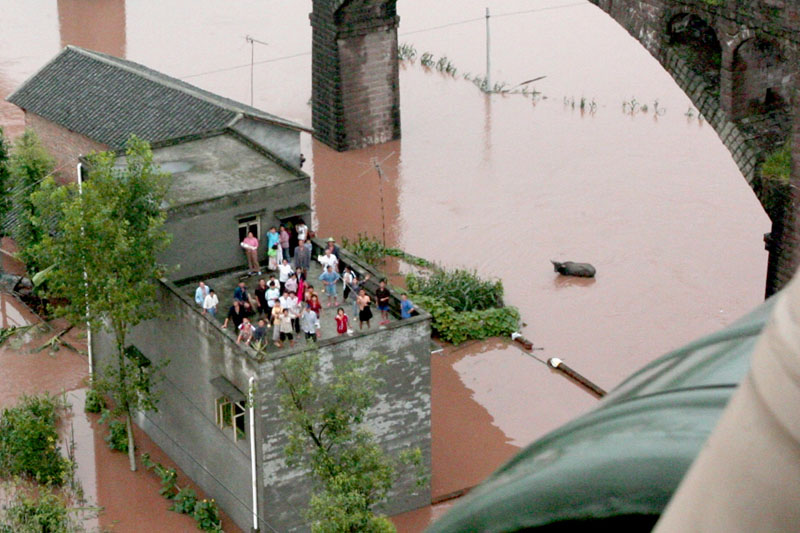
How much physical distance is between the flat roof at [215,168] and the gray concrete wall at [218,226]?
16 centimetres

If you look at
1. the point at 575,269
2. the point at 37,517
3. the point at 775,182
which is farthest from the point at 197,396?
the point at 575,269

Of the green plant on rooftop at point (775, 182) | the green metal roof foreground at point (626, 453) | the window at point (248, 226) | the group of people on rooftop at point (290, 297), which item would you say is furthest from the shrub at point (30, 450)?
the green metal roof foreground at point (626, 453)

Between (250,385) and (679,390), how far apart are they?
67.0 feet

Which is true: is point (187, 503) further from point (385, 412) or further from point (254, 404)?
point (385, 412)

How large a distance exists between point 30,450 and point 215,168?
21.2 feet

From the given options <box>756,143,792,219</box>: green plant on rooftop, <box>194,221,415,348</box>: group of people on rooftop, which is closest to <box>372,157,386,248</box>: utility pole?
<box>194,221,415,348</box>: group of people on rooftop

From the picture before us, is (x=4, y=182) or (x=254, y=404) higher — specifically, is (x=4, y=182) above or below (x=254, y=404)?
above

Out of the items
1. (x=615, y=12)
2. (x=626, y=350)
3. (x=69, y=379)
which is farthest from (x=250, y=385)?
(x=615, y=12)

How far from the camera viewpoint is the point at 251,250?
2606 cm

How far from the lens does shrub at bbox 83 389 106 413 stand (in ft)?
93.2

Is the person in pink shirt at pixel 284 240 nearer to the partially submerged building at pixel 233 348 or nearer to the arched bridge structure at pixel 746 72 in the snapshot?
the partially submerged building at pixel 233 348

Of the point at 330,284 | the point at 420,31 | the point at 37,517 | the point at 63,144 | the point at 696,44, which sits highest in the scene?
the point at 696,44

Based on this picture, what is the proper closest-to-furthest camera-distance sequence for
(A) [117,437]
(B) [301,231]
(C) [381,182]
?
(B) [301,231] < (A) [117,437] < (C) [381,182]

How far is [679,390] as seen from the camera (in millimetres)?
1923
